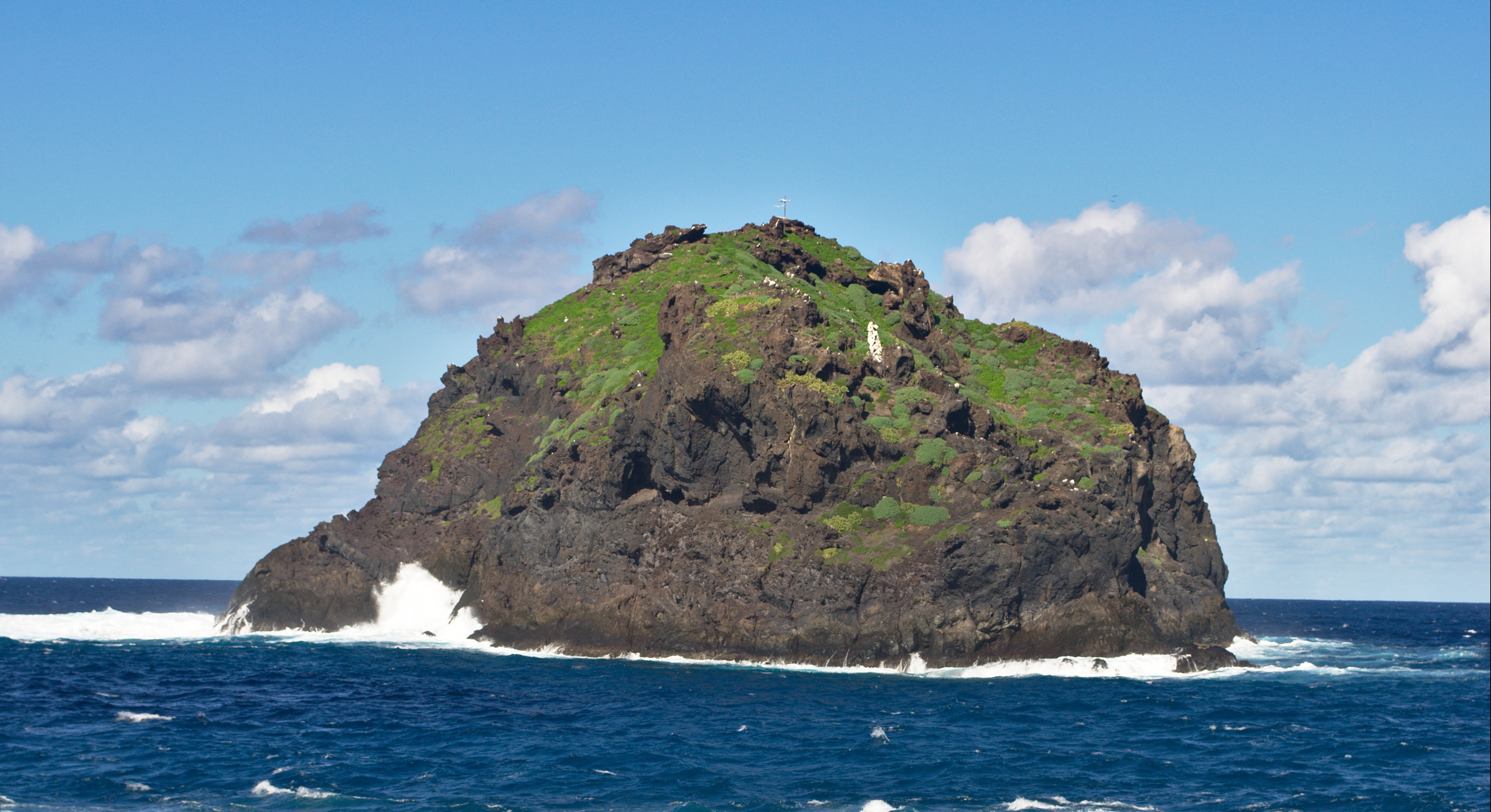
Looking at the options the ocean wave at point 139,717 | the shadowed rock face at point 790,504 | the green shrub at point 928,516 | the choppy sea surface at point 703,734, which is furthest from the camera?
the green shrub at point 928,516

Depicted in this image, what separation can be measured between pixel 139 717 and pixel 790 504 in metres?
35.8

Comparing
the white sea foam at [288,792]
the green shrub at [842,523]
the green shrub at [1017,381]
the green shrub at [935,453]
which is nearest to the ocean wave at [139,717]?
the white sea foam at [288,792]

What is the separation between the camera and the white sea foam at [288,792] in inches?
1344

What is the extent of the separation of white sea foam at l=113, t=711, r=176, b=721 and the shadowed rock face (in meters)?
26.3

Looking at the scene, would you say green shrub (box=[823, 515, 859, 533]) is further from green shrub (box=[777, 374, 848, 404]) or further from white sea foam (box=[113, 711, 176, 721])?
white sea foam (box=[113, 711, 176, 721])

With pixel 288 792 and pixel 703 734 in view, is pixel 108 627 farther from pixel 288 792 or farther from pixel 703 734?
pixel 703 734

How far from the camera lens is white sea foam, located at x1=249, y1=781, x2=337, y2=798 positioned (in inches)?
1344

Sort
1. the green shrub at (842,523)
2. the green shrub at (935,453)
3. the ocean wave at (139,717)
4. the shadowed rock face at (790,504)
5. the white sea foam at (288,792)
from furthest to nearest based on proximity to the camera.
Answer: the green shrub at (935,453) → the green shrub at (842,523) → the shadowed rock face at (790,504) → the ocean wave at (139,717) → the white sea foam at (288,792)

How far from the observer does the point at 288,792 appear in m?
34.5

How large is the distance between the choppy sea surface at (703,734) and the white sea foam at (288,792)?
12 centimetres

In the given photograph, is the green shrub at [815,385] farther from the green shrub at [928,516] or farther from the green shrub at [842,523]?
the green shrub at [928,516]

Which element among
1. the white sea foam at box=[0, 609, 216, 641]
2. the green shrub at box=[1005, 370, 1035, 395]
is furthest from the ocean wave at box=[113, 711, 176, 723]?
the green shrub at box=[1005, 370, 1035, 395]

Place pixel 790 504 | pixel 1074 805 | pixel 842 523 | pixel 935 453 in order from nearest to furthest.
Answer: pixel 1074 805 → pixel 842 523 → pixel 790 504 → pixel 935 453

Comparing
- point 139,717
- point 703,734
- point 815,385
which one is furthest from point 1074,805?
point 815,385
